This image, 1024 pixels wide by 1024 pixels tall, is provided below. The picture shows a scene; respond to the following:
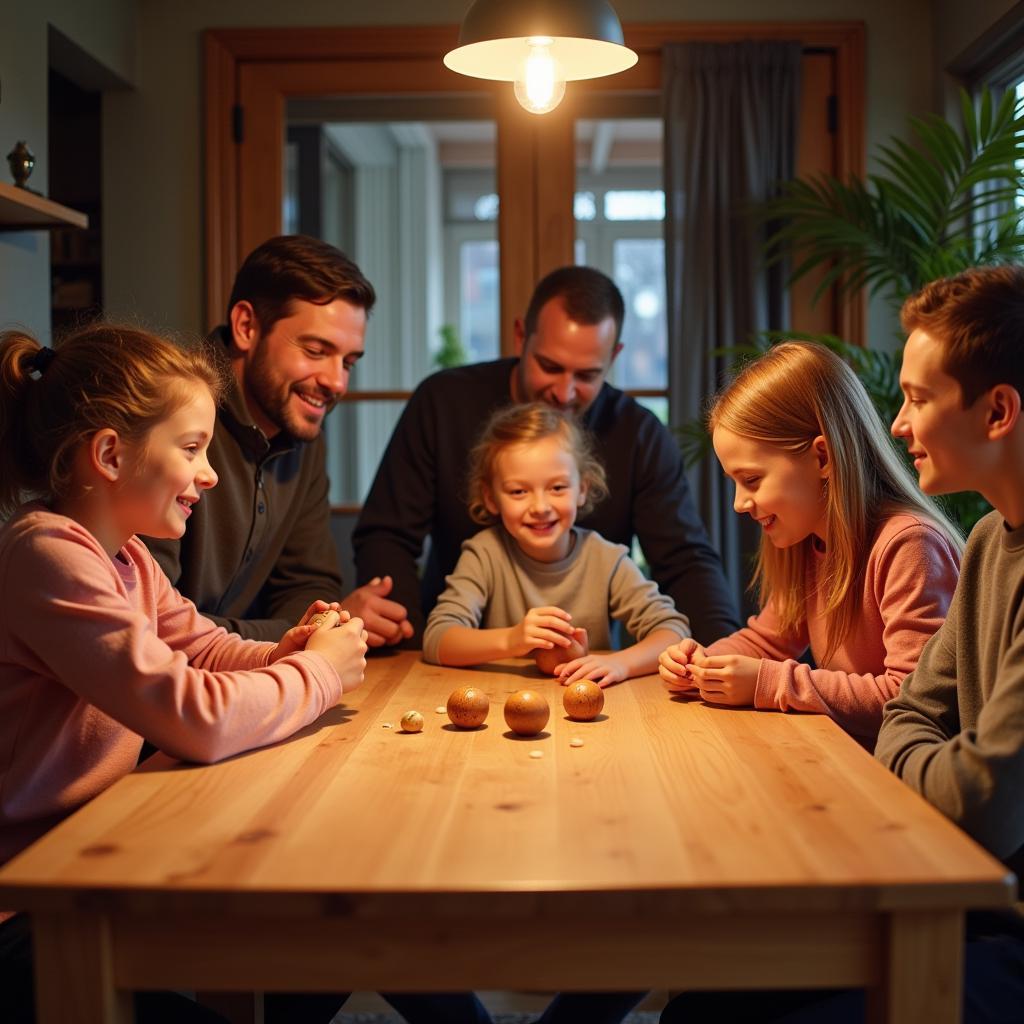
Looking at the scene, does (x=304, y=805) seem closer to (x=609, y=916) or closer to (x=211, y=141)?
(x=609, y=916)

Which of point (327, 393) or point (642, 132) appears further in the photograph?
point (642, 132)

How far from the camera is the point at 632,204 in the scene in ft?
15.3

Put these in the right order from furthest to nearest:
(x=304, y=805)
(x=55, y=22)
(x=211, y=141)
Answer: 1. (x=211, y=141)
2. (x=55, y=22)
3. (x=304, y=805)

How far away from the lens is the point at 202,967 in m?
1.06

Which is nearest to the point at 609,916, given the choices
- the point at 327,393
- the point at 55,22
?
the point at 327,393

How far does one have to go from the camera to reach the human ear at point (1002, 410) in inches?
54.8

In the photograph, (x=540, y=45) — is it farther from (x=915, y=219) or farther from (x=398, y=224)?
(x=398, y=224)

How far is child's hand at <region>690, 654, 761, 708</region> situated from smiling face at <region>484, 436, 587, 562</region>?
0.61m

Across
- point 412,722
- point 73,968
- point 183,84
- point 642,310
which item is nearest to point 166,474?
point 412,722

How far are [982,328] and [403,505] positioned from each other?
158 centimetres

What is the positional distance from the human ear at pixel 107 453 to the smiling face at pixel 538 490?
2.97 ft

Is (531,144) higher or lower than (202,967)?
higher

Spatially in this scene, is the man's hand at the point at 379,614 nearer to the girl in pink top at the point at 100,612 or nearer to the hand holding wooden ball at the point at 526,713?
the girl in pink top at the point at 100,612

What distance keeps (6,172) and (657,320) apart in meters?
3.87
